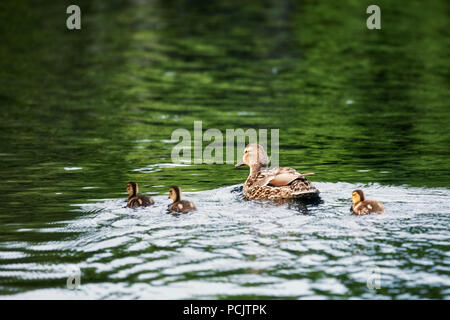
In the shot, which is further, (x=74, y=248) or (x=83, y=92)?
(x=83, y=92)

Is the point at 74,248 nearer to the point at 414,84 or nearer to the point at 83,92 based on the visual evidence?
the point at 83,92

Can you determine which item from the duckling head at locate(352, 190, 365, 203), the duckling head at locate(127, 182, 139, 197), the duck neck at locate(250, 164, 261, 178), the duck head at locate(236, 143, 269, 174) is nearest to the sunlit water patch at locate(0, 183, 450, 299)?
the duckling head at locate(352, 190, 365, 203)

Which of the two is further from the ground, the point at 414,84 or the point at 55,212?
the point at 414,84

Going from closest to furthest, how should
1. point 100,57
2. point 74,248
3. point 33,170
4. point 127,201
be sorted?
point 74,248 < point 127,201 < point 33,170 < point 100,57

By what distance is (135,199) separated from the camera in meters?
10.8

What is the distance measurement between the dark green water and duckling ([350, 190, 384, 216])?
0.45ft

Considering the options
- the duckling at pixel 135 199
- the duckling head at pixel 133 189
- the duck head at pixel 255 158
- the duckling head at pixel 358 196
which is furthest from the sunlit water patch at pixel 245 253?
the duck head at pixel 255 158

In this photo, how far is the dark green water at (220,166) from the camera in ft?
26.7

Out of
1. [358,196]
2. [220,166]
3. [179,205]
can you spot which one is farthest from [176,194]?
[220,166]

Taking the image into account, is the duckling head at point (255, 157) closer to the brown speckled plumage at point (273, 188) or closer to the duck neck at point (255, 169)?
the duck neck at point (255, 169)
